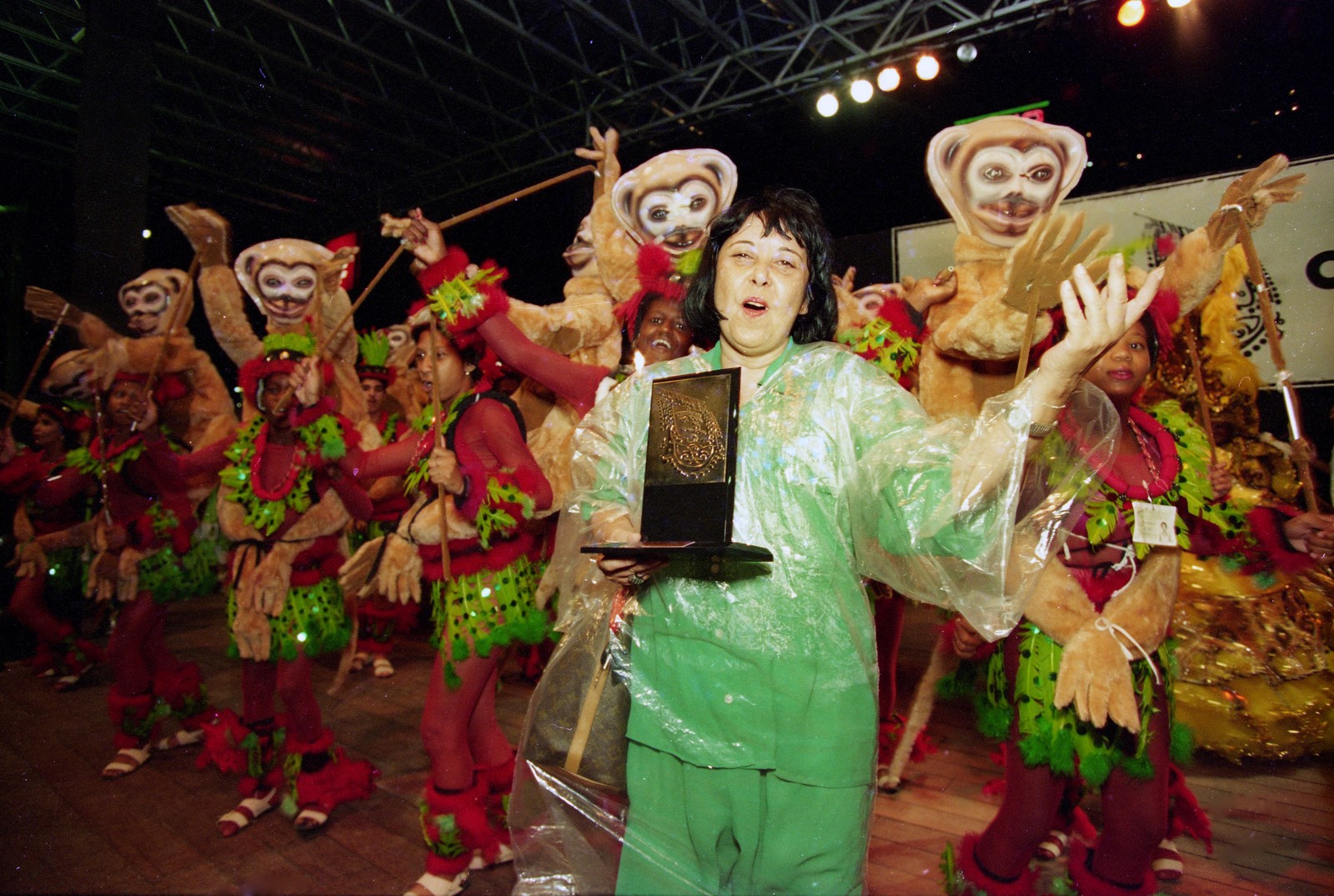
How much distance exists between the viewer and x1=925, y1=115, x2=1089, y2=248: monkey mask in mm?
2420

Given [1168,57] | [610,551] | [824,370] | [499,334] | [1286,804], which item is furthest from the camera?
[1168,57]

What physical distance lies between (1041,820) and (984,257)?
1792 mm

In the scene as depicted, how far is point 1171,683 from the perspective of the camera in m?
2.04

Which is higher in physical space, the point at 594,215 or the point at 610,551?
the point at 594,215

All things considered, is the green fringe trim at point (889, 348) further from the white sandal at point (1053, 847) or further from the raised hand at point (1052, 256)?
the white sandal at point (1053, 847)

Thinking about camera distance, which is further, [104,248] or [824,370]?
[104,248]

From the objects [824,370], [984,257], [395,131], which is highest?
[395,131]

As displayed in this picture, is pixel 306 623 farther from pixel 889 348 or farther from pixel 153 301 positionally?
pixel 153 301

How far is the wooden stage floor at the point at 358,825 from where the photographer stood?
98.0 inches

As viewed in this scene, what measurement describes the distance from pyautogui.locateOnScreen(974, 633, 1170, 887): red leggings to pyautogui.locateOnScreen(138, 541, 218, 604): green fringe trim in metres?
3.73

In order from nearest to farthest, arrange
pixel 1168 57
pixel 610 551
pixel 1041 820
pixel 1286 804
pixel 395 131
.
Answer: pixel 610 551
pixel 1041 820
pixel 1286 804
pixel 1168 57
pixel 395 131

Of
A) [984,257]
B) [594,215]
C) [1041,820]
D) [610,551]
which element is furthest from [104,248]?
[1041,820]

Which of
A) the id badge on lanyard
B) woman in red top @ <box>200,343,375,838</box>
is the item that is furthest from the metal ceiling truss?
the id badge on lanyard

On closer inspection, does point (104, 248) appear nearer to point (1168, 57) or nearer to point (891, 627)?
point (891, 627)
